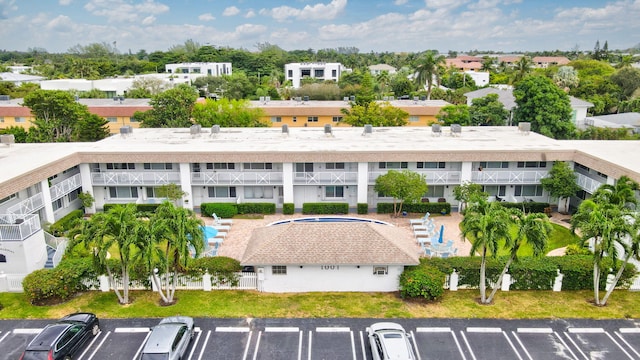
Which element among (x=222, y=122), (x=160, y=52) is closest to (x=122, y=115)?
(x=222, y=122)

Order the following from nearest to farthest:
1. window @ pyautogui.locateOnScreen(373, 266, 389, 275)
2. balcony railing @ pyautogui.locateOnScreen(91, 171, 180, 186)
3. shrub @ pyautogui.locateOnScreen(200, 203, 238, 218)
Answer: window @ pyautogui.locateOnScreen(373, 266, 389, 275)
shrub @ pyautogui.locateOnScreen(200, 203, 238, 218)
balcony railing @ pyautogui.locateOnScreen(91, 171, 180, 186)

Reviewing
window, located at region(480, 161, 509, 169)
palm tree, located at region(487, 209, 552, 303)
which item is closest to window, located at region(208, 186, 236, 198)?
window, located at region(480, 161, 509, 169)

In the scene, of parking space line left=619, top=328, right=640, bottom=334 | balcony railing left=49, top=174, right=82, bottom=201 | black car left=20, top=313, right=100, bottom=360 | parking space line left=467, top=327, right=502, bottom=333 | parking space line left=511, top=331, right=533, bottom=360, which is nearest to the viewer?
black car left=20, top=313, right=100, bottom=360

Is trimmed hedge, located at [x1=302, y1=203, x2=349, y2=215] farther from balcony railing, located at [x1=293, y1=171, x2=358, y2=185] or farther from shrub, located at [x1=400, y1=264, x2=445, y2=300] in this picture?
shrub, located at [x1=400, y1=264, x2=445, y2=300]

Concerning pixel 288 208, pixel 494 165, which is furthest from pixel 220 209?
pixel 494 165

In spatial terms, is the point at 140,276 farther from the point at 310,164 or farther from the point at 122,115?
the point at 122,115

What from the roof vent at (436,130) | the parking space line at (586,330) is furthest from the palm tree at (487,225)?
the roof vent at (436,130)
